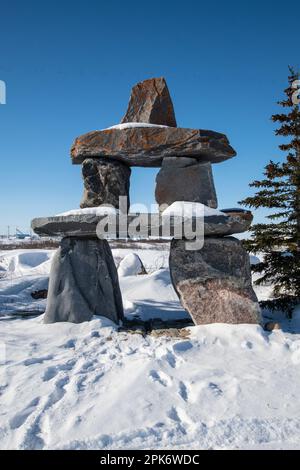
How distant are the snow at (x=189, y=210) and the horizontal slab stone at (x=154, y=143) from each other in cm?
89

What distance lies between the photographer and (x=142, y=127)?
556cm

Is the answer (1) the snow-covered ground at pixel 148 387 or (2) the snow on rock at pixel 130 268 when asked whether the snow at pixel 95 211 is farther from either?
(2) the snow on rock at pixel 130 268

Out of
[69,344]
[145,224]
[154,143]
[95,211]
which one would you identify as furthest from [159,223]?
[69,344]

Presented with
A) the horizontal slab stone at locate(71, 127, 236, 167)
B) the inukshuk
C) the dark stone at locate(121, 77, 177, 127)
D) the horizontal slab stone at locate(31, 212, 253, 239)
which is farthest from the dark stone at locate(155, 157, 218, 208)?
the dark stone at locate(121, 77, 177, 127)

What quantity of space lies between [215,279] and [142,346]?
1538 mm

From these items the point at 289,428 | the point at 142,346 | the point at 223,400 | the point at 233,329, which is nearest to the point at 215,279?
the point at 233,329

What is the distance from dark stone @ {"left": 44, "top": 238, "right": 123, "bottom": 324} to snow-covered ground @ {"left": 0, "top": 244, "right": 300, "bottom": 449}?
0.28 m

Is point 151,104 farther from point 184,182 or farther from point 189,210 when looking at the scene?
point 189,210

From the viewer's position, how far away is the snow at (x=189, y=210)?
5113mm

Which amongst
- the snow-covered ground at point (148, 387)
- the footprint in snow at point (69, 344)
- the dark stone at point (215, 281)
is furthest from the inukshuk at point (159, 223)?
the footprint in snow at point (69, 344)

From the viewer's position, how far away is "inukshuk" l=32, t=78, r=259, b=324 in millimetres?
5215

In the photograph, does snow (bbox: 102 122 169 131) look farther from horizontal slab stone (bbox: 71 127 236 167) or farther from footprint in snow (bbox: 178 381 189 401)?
footprint in snow (bbox: 178 381 189 401)

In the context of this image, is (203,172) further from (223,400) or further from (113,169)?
(223,400)
